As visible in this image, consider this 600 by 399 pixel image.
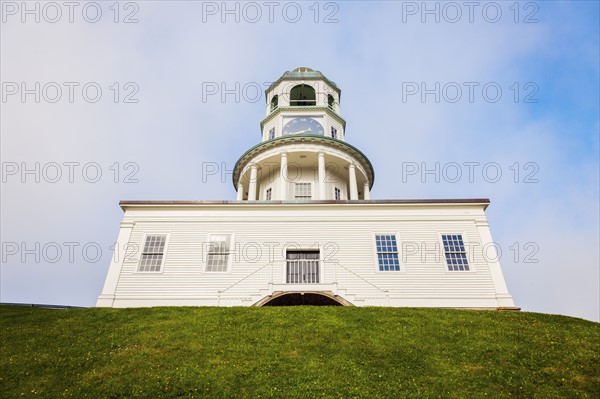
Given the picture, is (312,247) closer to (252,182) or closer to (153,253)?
(153,253)

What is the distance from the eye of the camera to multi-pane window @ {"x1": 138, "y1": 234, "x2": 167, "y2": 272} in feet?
65.8

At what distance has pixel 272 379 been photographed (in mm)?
10109

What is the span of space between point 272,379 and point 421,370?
3972 millimetres

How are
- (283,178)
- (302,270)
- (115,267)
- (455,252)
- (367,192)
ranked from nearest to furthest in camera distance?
(115,267) → (302,270) → (455,252) → (283,178) → (367,192)

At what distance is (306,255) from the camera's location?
68.1ft

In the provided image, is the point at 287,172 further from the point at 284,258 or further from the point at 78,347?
the point at 78,347

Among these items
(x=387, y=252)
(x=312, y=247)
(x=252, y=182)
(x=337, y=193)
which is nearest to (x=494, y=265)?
(x=387, y=252)

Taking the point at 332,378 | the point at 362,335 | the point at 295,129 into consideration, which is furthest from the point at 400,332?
the point at 295,129

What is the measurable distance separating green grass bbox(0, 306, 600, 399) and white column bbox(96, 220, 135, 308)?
2.90m

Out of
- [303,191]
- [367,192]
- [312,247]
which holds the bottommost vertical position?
[312,247]

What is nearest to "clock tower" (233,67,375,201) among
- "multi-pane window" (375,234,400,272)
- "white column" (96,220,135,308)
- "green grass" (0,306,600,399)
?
"multi-pane window" (375,234,400,272)

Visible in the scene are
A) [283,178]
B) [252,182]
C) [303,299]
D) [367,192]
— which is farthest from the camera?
[367,192]

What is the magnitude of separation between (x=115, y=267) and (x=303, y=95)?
70.6 ft

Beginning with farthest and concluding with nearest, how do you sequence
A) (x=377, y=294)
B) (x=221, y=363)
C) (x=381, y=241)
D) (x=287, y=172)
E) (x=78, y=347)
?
(x=287, y=172) < (x=381, y=241) < (x=377, y=294) < (x=78, y=347) < (x=221, y=363)
